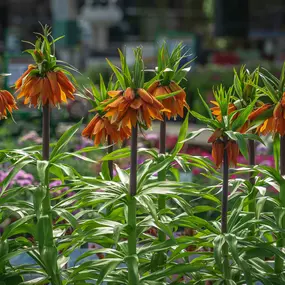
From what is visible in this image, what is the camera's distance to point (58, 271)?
12.1 ft

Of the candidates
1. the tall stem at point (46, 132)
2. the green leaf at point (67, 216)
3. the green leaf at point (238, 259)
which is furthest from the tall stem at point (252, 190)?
the tall stem at point (46, 132)

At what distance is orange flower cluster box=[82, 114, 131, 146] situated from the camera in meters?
3.86

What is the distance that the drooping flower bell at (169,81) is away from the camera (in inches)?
149

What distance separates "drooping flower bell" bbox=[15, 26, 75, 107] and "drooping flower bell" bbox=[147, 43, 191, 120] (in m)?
0.35

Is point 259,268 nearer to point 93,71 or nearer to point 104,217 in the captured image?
point 104,217

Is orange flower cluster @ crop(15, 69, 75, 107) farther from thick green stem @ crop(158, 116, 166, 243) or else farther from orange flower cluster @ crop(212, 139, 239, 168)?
orange flower cluster @ crop(212, 139, 239, 168)

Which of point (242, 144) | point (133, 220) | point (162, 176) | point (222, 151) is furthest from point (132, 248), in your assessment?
point (242, 144)

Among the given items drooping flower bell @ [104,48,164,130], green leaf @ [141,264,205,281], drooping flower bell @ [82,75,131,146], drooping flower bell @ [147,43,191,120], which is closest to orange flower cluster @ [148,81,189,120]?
drooping flower bell @ [147,43,191,120]

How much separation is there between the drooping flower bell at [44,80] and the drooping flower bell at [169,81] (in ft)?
1.15

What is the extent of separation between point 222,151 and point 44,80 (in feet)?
2.45

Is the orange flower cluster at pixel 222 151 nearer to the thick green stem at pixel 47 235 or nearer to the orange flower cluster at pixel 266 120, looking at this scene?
the orange flower cluster at pixel 266 120

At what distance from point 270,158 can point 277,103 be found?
4168 millimetres

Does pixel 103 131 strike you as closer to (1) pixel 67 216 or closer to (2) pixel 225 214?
(1) pixel 67 216

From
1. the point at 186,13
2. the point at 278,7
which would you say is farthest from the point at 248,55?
the point at 186,13
